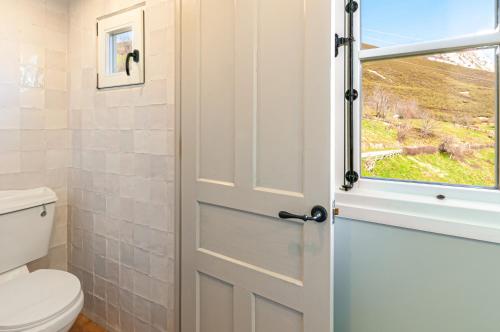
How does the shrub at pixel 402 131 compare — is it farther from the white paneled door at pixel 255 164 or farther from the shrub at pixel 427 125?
the white paneled door at pixel 255 164

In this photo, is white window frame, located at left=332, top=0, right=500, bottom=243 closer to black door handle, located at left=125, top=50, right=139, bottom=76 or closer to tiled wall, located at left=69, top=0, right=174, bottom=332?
tiled wall, located at left=69, top=0, right=174, bottom=332

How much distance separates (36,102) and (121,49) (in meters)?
0.63

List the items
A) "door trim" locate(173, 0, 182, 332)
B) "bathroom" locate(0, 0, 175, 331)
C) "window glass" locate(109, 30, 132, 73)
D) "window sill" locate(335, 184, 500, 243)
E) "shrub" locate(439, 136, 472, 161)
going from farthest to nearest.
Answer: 1. "window glass" locate(109, 30, 132, 73)
2. "bathroom" locate(0, 0, 175, 331)
3. "door trim" locate(173, 0, 182, 332)
4. "shrub" locate(439, 136, 472, 161)
5. "window sill" locate(335, 184, 500, 243)

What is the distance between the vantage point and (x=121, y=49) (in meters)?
1.79

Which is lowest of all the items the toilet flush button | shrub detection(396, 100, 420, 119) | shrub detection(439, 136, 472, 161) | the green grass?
the toilet flush button

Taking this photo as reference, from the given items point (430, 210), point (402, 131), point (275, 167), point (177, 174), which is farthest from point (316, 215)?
point (177, 174)

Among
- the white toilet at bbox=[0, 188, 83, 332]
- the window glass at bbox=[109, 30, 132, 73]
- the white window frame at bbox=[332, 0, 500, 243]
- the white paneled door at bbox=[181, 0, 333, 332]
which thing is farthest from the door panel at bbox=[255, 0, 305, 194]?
the white toilet at bbox=[0, 188, 83, 332]

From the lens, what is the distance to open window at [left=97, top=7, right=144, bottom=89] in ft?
5.46

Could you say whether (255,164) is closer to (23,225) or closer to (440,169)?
(440,169)

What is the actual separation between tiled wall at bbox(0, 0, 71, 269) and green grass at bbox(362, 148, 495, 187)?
1.83 metres

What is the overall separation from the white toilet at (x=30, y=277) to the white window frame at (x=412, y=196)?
1.25 m

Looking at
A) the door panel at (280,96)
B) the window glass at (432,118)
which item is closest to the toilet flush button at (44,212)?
the door panel at (280,96)

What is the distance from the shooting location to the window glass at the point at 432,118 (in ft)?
3.76

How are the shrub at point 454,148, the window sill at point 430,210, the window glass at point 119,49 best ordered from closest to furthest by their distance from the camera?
the window sill at point 430,210, the shrub at point 454,148, the window glass at point 119,49
